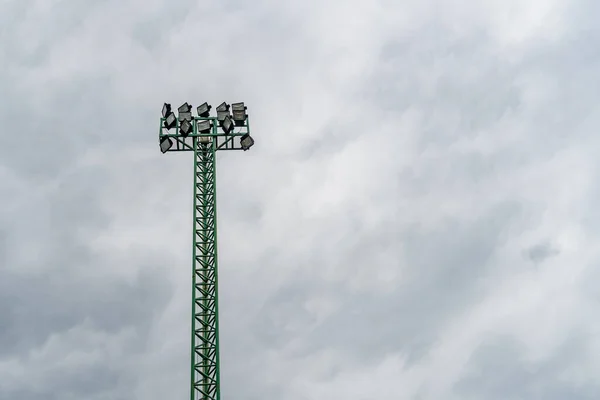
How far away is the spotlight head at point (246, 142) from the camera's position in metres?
68.4

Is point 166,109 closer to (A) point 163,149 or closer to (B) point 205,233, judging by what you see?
(A) point 163,149

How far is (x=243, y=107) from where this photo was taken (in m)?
69.1

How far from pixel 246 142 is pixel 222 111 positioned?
3432 millimetres

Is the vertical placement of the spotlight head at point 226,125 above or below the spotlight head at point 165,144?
above

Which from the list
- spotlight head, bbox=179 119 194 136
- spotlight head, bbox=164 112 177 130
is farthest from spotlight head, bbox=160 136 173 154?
spotlight head, bbox=179 119 194 136

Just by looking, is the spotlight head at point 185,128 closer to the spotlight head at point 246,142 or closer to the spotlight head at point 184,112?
the spotlight head at point 184,112

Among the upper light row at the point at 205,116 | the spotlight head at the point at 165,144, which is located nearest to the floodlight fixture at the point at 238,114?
the upper light row at the point at 205,116

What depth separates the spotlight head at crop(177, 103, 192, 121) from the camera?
67938mm

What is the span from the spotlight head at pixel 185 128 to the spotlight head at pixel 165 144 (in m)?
1.29

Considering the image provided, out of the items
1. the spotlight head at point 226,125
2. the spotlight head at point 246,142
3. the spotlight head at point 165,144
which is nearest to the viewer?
the spotlight head at point 165,144

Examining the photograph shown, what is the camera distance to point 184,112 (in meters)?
68.1

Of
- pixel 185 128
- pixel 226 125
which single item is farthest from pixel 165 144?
pixel 226 125

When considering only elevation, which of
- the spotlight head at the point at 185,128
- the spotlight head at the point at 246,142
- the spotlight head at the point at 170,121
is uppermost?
the spotlight head at the point at 170,121

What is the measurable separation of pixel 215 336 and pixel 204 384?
3.75 meters
